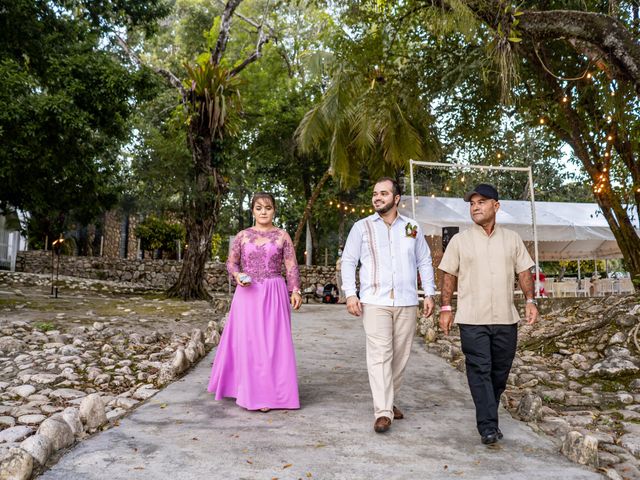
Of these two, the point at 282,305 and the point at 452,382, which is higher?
the point at 282,305

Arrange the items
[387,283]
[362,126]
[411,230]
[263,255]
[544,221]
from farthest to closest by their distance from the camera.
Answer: [544,221]
[362,126]
[263,255]
[411,230]
[387,283]

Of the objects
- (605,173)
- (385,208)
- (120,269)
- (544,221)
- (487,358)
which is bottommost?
(487,358)

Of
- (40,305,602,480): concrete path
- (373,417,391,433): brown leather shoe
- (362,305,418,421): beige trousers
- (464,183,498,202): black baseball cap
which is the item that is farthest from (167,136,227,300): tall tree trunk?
(373,417,391,433): brown leather shoe

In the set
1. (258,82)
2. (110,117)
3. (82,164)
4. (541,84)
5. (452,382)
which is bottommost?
(452,382)

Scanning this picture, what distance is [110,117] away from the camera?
10.1 meters

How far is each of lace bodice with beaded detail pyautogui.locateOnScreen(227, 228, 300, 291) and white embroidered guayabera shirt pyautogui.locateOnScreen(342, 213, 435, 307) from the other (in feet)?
2.42

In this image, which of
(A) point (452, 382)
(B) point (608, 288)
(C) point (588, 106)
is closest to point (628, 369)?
(A) point (452, 382)

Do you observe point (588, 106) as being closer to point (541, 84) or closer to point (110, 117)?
point (541, 84)

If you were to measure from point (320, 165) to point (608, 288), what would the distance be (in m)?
11.8

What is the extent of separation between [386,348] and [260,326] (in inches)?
43.9

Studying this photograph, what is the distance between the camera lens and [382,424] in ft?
12.0

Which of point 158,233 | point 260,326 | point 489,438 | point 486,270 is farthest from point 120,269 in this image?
point 489,438

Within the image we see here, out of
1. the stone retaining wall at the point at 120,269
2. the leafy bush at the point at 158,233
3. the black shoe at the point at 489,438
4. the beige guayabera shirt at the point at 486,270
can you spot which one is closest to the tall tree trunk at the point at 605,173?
the beige guayabera shirt at the point at 486,270

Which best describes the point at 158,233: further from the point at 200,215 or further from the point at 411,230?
the point at 411,230
